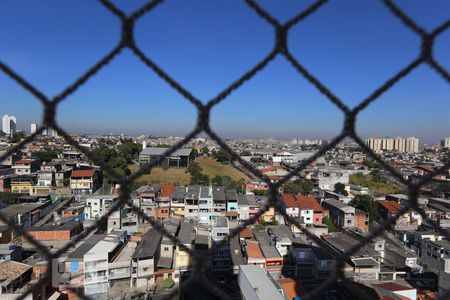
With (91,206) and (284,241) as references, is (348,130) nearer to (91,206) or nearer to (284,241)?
(284,241)

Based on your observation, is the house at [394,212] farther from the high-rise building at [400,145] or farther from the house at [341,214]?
the high-rise building at [400,145]

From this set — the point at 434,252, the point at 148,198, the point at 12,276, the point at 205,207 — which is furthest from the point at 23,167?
the point at 434,252

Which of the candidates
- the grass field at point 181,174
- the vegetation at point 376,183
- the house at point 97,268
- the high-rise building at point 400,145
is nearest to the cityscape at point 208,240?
the house at point 97,268

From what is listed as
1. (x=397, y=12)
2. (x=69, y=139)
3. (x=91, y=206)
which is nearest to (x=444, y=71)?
(x=397, y=12)

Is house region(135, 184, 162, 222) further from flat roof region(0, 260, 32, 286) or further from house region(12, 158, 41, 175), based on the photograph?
house region(12, 158, 41, 175)

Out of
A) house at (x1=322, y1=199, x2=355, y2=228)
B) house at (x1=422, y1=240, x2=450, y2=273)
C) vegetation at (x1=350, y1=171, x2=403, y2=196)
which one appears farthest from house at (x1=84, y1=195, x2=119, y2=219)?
vegetation at (x1=350, y1=171, x2=403, y2=196)
